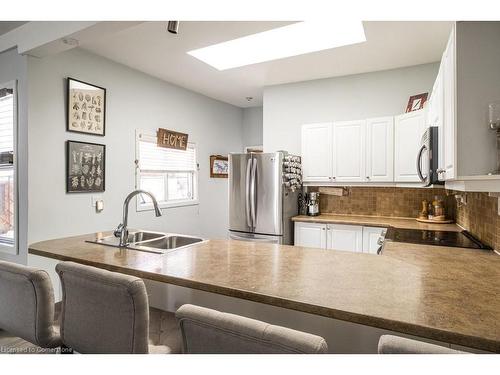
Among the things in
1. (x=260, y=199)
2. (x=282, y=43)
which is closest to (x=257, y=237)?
(x=260, y=199)

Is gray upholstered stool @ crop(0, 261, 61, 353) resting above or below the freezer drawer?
above

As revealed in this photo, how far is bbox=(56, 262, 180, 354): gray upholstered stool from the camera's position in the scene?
1.08 m

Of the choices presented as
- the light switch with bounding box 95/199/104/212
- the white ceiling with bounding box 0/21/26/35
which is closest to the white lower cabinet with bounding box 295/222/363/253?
the light switch with bounding box 95/199/104/212

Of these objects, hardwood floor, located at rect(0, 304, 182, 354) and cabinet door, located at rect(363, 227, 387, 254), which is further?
cabinet door, located at rect(363, 227, 387, 254)

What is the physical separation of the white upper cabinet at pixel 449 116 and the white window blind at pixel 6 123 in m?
3.55

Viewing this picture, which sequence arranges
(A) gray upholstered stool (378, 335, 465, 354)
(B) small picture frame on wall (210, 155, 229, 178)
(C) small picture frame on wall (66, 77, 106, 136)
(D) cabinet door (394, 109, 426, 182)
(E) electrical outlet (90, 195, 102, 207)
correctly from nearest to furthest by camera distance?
(A) gray upholstered stool (378, 335, 465, 354) → (C) small picture frame on wall (66, 77, 106, 136) → (D) cabinet door (394, 109, 426, 182) → (E) electrical outlet (90, 195, 102, 207) → (B) small picture frame on wall (210, 155, 229, 178)

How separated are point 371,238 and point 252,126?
3.25m

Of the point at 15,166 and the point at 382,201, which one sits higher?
the point at 15,166

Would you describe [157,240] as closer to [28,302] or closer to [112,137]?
[28,302]

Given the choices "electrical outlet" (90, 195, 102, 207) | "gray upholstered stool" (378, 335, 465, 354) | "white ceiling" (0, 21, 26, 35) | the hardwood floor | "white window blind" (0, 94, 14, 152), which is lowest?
the hardwood floor

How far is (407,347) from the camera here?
68 cm

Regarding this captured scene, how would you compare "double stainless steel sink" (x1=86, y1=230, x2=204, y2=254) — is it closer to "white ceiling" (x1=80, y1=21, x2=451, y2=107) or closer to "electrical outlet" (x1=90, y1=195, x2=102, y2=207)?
"electrical outlet" (x1=90, y1=195, x2=102, y2=207)

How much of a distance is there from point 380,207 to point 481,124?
2.64 m

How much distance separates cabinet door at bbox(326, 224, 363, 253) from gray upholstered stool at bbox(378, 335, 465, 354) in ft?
9.55
